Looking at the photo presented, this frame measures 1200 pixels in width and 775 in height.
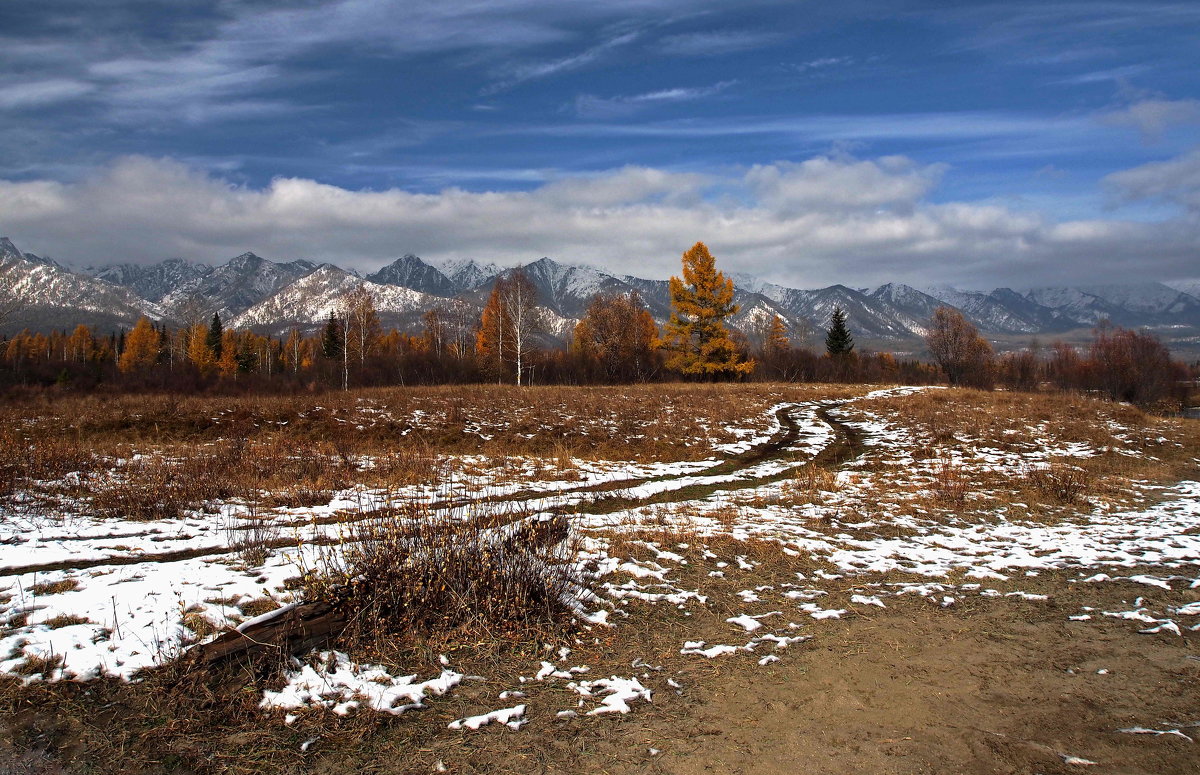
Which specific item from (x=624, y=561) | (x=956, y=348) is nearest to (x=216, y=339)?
(x=956, y=348)

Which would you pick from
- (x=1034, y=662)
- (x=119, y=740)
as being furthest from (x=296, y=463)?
(x=1034, y=662)

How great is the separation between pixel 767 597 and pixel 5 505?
11.6 meters

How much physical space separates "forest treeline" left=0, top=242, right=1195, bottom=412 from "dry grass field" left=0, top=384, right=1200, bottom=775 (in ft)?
89.4

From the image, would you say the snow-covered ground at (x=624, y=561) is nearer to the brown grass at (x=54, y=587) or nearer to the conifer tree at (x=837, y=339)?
the brown grass at (x=54, y=587)

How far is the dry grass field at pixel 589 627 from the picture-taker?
4.48 m

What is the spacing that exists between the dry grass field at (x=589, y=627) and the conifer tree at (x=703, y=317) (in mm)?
39943

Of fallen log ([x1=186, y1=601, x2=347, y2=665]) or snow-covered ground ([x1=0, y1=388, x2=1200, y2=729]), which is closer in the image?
fallen log ([x1=186, y1=601, x2=347, y2=665])

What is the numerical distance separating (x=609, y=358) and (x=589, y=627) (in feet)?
181

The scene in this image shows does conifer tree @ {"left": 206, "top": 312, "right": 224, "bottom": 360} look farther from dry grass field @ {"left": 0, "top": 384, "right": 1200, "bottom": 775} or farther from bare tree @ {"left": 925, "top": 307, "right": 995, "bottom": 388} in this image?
bare tree @ {"left": 925, "top": 307, "right": 995, "bottom": 388}

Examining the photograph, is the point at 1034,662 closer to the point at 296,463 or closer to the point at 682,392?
the point at 296,463

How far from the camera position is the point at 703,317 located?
53969 millimetres

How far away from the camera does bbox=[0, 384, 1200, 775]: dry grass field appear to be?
4477 mm

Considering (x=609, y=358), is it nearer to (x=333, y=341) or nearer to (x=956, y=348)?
(x=333, y=341)

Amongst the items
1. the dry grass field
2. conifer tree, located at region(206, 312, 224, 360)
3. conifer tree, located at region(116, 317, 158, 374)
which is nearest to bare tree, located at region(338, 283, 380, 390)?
conifer tree, located at region(206, 312, 224, 360)
